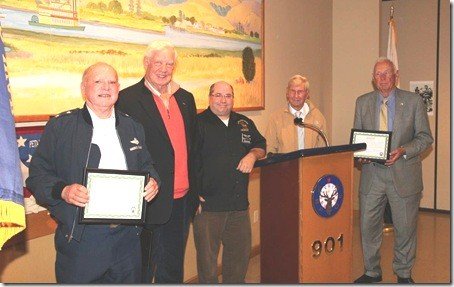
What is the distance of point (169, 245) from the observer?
264cm

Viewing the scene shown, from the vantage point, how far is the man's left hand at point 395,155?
332 cm

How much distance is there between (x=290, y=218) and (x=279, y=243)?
0.16m

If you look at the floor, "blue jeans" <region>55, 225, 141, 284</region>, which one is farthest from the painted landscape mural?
the floor

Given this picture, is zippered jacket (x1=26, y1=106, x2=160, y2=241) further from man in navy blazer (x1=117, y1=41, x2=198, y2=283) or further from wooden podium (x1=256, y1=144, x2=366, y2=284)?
wooden podium (x1=256, y1=144, x2=366, y2=284)

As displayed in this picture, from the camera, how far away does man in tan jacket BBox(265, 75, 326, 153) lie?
331 cm

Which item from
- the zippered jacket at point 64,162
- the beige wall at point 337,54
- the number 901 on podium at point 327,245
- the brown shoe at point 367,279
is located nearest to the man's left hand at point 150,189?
the zippered jacket at point 64,162

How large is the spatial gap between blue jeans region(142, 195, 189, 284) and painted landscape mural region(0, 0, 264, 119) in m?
0.79

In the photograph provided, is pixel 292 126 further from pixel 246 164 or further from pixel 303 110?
pixel 246 164

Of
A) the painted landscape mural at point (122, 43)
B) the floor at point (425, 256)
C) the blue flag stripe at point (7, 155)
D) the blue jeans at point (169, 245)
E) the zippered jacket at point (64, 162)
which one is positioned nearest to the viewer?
the blue flag stripe at point (7, 155)

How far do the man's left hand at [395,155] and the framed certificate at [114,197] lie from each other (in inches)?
73.1

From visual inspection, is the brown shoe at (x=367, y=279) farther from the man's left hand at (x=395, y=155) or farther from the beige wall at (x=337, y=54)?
the beige wall at (x=337, y=54)

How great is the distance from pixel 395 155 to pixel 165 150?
164 centimetres

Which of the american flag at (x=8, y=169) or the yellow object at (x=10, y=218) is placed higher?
the american flag at (x=8, y=169)

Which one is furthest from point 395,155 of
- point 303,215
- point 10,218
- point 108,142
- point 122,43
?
point 10,218
